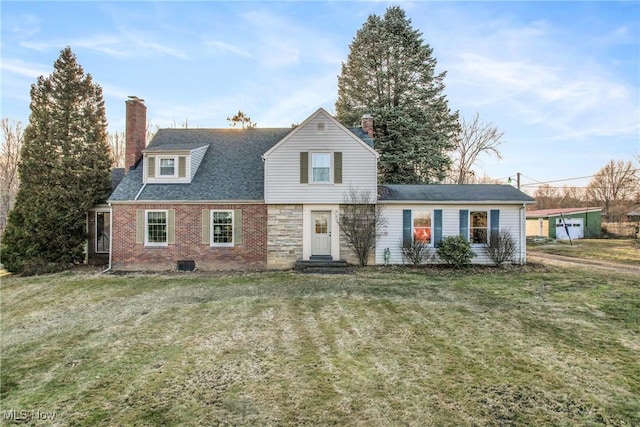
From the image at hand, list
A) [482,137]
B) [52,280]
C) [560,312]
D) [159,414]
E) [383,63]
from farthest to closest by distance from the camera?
[482,137], [383,63], [52,280], [560,312], [159,414]

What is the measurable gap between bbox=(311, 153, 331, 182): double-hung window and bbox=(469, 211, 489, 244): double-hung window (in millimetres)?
6230

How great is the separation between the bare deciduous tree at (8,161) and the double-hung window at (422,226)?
36.5 metres

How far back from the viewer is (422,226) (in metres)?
13.4

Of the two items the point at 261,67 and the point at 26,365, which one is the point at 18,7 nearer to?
the point at 261,67

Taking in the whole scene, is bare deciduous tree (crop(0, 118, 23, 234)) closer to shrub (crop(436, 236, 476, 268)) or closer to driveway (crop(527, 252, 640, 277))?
shrub (crop(436, 236, 476, 268))

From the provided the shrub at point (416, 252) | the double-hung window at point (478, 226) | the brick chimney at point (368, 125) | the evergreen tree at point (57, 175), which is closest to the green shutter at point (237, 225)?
the shrub at point (416, 252)

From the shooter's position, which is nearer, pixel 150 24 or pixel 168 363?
pixel 168 363

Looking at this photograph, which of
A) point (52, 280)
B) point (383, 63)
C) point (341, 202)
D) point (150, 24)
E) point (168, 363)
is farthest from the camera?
point (383, 63)

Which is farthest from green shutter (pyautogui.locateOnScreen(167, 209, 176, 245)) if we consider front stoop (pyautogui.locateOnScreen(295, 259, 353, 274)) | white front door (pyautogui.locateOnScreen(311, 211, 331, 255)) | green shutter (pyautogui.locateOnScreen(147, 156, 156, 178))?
white front door (pyautogui.locateOnScreen(311, 211, 331, 255))

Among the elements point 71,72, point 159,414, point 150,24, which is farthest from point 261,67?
point 159,414

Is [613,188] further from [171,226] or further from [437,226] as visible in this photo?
[171,226]

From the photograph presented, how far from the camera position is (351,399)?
412cm

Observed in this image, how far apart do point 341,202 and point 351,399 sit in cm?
944

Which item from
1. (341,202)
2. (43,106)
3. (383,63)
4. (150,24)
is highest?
(383,63)
